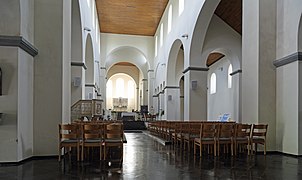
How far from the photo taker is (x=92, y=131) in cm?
650

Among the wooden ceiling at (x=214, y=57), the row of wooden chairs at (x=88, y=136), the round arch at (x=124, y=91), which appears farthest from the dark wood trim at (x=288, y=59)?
the round arch at (x=124, y=91)

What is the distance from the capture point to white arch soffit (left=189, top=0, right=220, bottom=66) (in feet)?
38.0

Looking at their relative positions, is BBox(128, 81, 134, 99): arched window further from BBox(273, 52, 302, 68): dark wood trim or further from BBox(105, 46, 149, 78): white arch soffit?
BBox(273, 52, 302, 68): dark wood trim

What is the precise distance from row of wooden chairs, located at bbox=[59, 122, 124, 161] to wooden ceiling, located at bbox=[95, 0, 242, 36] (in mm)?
10141

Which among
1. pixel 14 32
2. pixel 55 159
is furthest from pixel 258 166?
pixel 14 32

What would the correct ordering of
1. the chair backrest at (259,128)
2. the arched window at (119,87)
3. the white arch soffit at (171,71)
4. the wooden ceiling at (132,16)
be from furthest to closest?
the arched window at (119,87) < the wooden ceiling at (132,16) < the white arch soffit at (171,71) < the chair backrest at (259,128)

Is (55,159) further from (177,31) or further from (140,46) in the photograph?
(140,46)

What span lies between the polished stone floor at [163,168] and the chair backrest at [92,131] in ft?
1.90

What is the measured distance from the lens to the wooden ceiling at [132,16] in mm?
18797

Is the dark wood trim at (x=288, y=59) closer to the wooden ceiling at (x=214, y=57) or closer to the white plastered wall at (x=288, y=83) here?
the white plastered wall at (x=288, y=83)

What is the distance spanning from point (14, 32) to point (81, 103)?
527 cm

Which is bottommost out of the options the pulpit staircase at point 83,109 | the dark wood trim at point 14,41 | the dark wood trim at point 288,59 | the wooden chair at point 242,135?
the wooden chair at point 242,135

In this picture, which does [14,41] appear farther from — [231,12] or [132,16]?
[132,16]

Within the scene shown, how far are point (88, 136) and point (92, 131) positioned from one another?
15 cm
